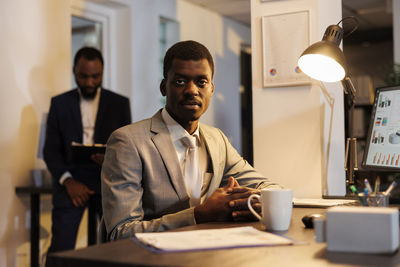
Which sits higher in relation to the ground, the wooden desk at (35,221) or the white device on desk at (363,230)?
the white device on desk at (363,230)

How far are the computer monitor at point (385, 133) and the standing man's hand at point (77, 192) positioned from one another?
188 cm

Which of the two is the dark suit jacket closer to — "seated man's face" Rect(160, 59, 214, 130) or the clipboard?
the clipboard

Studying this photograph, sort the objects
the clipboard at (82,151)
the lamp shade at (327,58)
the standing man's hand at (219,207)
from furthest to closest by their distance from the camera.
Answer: the clipboard at (82,151)
the lamp shade at (327,58)
the standing man's hand at (219,207)

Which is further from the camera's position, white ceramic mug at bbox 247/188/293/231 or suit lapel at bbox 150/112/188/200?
suit lapel at bbox 150/112/188/200

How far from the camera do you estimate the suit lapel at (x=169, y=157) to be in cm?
177

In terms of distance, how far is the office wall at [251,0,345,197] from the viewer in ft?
8.59

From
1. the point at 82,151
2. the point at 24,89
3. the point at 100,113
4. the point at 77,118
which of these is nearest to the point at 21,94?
the point at 24,89

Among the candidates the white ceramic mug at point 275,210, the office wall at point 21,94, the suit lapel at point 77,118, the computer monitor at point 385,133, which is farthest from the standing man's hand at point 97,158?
the white ceramic mug at point 275,210

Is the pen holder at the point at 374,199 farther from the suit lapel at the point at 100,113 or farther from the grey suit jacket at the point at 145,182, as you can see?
the suit lapel at the point at 100,113

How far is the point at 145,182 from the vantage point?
176cm

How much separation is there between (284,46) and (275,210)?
1.46m

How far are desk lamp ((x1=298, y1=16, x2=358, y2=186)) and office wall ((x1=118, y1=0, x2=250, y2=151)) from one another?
2.91 m

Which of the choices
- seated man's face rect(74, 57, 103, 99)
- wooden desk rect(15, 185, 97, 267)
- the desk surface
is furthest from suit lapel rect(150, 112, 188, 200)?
wooden desk rect(15, 185, 97, 267)

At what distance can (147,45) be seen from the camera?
512cm
